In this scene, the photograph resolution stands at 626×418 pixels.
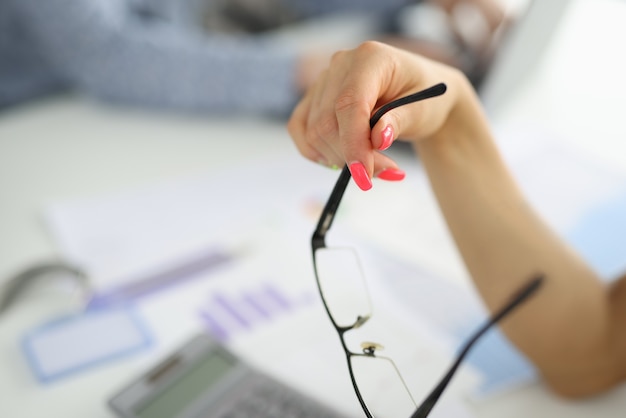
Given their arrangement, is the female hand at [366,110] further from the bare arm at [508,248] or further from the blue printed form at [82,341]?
the blue printed form at [82,341]

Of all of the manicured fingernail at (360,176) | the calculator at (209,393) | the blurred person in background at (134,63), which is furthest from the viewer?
the blurred person in background at (134,63)

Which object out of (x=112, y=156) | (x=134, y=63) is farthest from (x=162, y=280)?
(x=134, y=63)

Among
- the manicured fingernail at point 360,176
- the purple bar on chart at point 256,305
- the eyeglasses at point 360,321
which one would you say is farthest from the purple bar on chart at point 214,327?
the manicured fingernail at point 360,176

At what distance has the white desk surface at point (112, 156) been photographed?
18.5 inches

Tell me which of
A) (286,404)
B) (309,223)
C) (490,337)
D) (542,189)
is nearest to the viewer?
(286,404)

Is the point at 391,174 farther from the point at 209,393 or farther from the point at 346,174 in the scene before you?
the point at 209,393

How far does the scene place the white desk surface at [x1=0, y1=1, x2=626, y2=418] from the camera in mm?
469

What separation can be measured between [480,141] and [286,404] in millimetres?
238

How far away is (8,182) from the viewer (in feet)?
2.24

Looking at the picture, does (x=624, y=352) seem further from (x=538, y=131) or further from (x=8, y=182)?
(x=8, y=182)

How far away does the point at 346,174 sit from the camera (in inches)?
12.9

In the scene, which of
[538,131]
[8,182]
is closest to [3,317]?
[8,182]

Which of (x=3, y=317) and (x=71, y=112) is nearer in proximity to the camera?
(x=3, y=317)

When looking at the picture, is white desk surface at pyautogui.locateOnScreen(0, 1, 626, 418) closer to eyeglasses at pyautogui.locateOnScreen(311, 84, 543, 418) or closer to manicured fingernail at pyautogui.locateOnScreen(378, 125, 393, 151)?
eyeglasses at pyautogui.locateOnScreen(311, 84, 543, 418)
